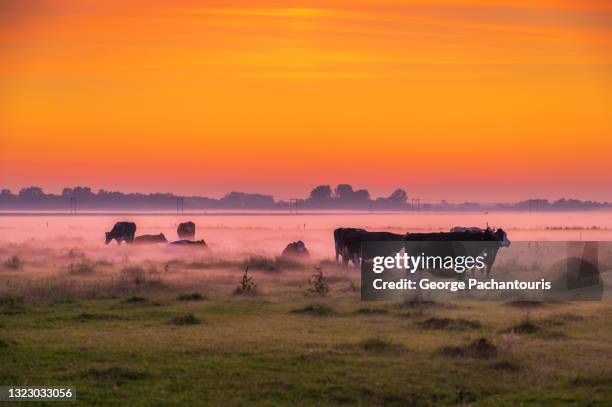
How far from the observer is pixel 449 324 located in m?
20.6

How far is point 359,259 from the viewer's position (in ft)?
132

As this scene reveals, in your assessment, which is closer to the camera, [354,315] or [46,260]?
[354,315]

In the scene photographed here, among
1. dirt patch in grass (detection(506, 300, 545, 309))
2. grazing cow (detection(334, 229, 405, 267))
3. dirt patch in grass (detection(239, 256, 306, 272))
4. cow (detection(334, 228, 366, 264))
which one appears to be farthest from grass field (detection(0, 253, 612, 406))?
cow (detection(334, 228, 366, 264))

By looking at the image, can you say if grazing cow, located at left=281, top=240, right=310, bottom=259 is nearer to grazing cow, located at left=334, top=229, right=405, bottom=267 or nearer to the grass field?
grazing cow, located at left=334, top=229, right=405, bottom=267

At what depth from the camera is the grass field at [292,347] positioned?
553 inches

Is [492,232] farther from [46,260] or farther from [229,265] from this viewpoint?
[46,260]

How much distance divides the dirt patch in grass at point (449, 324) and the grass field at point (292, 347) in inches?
1.9

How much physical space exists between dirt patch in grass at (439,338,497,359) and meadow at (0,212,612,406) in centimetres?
2

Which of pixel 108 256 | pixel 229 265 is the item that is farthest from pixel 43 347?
pixel 108 256

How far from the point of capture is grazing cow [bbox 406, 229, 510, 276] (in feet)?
119

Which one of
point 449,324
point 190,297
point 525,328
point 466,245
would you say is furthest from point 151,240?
point 525,328

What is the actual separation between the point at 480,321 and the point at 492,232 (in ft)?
53.3

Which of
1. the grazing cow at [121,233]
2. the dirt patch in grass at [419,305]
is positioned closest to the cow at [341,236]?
the dirt patch in grass at [419,305]

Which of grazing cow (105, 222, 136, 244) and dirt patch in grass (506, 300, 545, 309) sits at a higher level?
grazing cow (105, 222, 136, 244)
